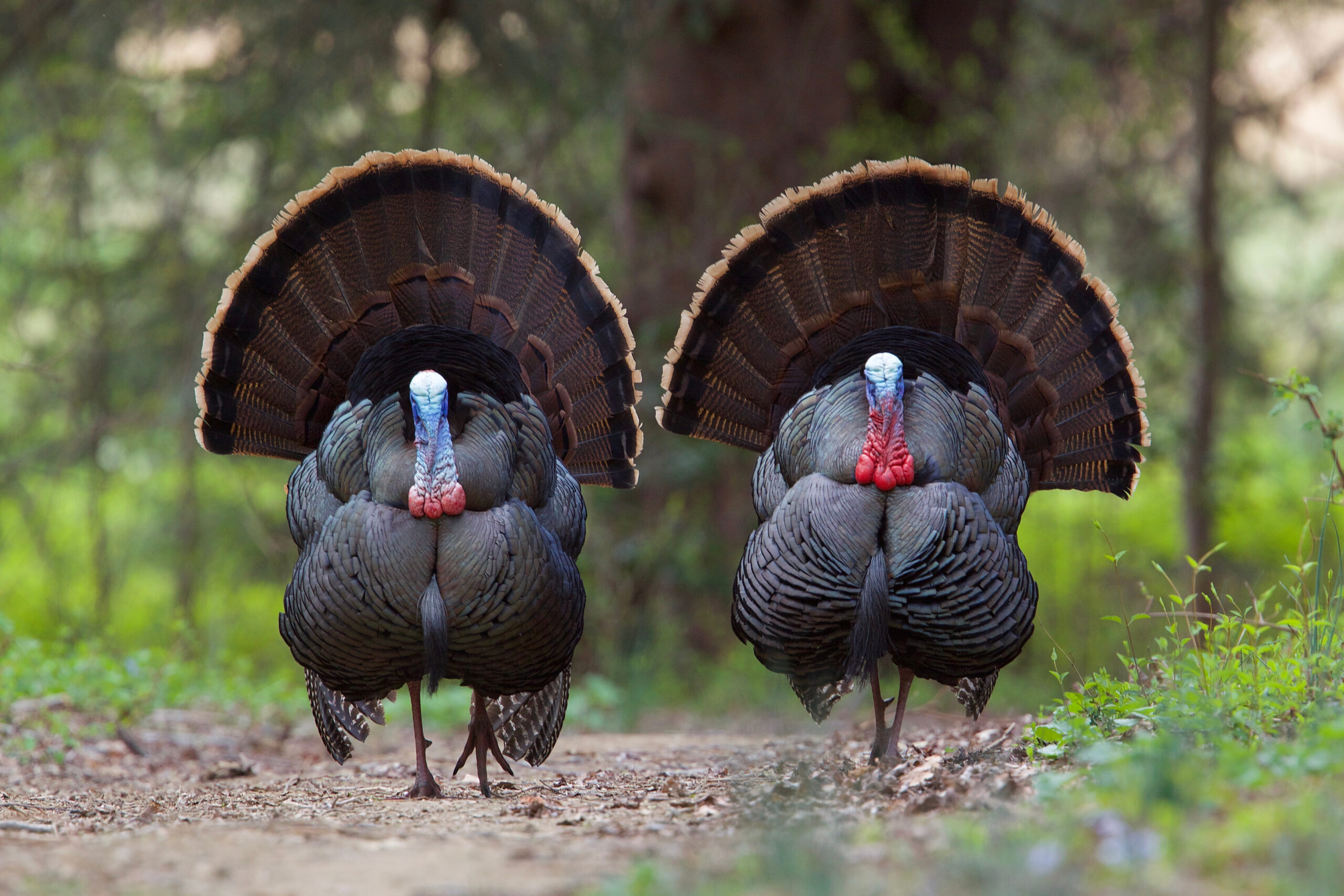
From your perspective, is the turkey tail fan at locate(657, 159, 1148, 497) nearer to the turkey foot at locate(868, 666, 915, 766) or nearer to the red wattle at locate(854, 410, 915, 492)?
the red wattle at locate(854, 410, 915, 492)

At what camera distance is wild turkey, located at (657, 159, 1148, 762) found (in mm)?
4723

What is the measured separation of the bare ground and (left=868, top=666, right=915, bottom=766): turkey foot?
127 mm

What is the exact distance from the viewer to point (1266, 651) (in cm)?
518

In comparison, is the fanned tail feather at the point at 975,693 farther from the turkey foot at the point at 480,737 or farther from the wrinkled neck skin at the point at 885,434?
the turkey foot at the point at 480,737

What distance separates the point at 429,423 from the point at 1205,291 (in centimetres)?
675

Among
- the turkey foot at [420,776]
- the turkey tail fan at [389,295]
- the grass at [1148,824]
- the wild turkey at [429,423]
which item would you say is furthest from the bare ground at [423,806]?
the turkey tail fan at [389,295]

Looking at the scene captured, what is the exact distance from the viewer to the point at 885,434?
4785mm

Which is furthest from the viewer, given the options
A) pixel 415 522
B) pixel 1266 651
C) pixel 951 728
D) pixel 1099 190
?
pixel 1099 190

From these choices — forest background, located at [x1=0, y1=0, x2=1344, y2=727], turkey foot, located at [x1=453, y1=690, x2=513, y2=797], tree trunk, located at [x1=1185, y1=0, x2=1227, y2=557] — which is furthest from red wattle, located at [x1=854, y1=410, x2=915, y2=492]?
tree trunk, located at [x1=1185, y1=0, x2=1227, y2=557]

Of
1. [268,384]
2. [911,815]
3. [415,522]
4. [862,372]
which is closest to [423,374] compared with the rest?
[415,522]

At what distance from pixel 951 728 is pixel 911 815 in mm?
3139

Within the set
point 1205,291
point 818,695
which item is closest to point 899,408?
point 818,695

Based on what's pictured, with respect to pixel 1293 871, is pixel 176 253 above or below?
above

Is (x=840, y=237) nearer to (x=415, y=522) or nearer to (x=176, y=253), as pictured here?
(x=415, y=522)
